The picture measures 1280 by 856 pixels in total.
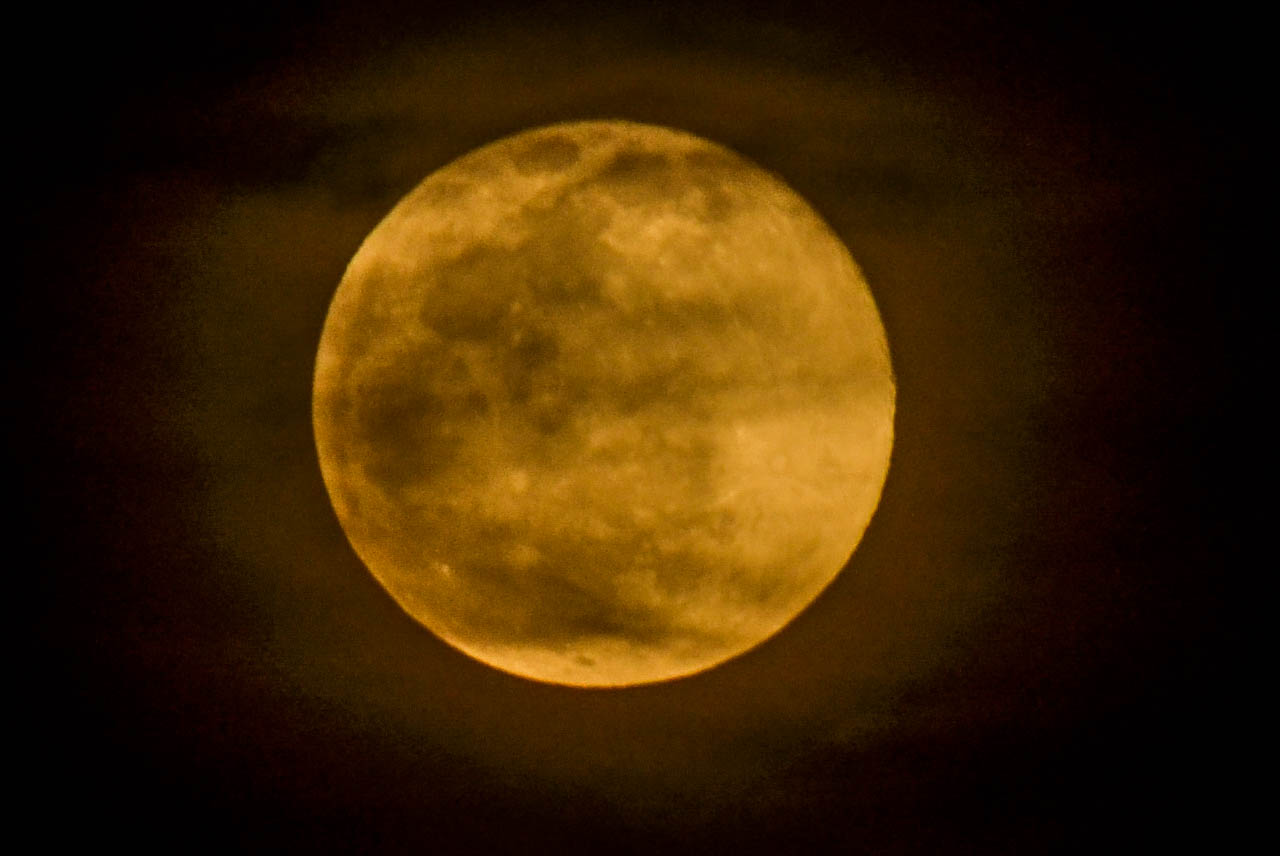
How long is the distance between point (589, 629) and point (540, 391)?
0.41 metres

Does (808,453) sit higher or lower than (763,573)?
higher

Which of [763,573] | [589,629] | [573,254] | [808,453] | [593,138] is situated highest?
[593,138]

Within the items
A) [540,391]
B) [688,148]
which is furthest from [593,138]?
[540,391]

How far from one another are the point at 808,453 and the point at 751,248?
1.09 feet

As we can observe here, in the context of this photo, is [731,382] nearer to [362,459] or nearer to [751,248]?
[751,248]

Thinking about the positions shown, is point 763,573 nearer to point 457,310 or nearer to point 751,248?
point 751,248

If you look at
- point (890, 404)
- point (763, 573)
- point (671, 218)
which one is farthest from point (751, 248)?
point (763, 573)

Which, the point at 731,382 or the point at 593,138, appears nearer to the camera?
the point at 731,382

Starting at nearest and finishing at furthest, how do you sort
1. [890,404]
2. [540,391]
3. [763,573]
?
[540,391], [763,573], [890,404]

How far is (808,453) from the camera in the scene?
142 centimetres

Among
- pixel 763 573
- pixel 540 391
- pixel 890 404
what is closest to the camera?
pixel 540 391

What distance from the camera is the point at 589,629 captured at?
4.84 feet

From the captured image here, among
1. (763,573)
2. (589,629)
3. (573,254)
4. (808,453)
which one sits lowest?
(589,629)

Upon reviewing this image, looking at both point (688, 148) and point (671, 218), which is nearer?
point (671, 218)
